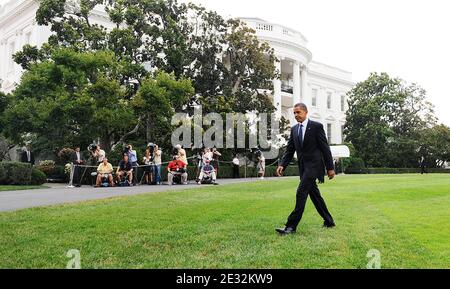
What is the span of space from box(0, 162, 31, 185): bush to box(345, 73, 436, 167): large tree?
37.4 m

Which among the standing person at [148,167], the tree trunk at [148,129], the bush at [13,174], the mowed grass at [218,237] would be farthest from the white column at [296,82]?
the mowed grass at [218,237]

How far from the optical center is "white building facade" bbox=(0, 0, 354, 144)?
3666 centimetres

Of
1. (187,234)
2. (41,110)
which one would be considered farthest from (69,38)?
(187,234)

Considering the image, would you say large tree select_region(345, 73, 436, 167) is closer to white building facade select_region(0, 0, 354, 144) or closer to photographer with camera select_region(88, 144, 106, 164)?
white building facade select_region(0, 0, 354, 144)

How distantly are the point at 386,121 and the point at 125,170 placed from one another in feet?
125

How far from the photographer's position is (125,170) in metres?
19.8

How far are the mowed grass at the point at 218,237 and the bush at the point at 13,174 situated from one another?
10.8m

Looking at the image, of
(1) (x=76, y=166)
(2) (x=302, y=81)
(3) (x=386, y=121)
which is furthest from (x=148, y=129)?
(3) (x=386, y=121)

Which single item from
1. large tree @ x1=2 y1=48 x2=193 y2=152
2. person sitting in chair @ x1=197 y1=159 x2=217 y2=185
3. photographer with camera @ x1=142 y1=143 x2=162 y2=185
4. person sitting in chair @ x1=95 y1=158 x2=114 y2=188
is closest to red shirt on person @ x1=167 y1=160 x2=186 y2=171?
photographer with camera @ x1=142 y1=143 x2=162 y2=185

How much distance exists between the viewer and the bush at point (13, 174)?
19.7 meters

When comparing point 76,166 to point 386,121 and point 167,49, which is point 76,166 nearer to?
point 167,49

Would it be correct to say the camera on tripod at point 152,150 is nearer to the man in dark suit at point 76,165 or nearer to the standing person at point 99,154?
the standing person at point 99,154
